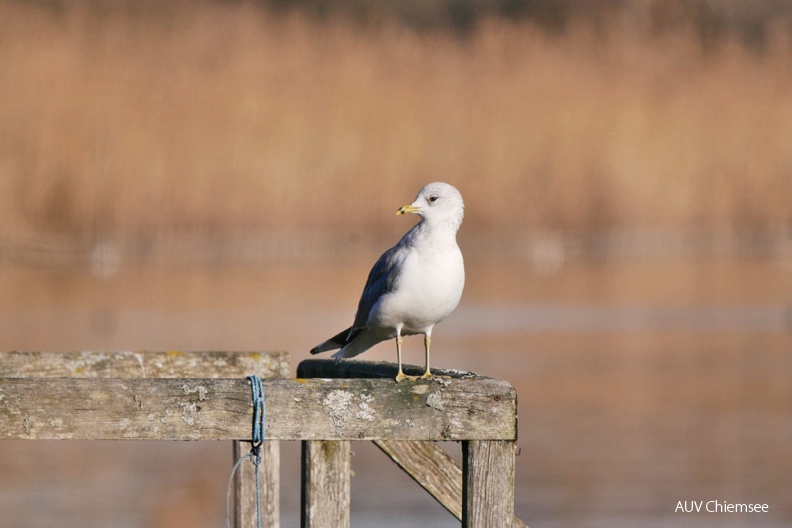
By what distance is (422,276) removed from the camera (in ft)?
15.1

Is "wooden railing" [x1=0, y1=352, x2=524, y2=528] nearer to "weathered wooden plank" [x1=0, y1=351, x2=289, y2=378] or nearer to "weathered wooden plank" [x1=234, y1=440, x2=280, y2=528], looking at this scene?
"weathered wooden plank" [x1=0, y1=351, x2=289, y2=378]

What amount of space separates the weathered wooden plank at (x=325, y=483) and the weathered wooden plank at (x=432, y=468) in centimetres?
13

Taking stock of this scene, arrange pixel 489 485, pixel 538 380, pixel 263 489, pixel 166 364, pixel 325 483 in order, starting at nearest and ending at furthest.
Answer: pixel 489 485 → pixel 325 483 → pixel 166 364 → pixel 263 489 → pixel 538 380

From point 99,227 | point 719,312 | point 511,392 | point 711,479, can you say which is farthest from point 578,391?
point 99,227

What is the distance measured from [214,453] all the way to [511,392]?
9136mm

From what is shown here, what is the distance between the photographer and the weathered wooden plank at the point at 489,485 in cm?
371

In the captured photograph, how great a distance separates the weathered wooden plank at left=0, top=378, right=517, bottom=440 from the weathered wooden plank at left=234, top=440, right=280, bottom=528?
1900mm

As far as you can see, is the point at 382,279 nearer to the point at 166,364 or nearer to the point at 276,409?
the point at 166,364

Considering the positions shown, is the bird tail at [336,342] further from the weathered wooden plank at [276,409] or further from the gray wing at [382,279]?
the weathered wooden plank at [276,409]

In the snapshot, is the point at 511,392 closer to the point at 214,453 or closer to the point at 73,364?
the point at 73,364

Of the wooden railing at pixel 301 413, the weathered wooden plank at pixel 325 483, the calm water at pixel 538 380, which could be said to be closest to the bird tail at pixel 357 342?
the weathered wooden plank at pixel 325 483

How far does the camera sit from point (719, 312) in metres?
28.1

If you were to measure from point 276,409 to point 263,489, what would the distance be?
2002 mm

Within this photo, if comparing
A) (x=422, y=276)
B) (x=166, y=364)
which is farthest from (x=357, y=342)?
(x=166, y=364)
